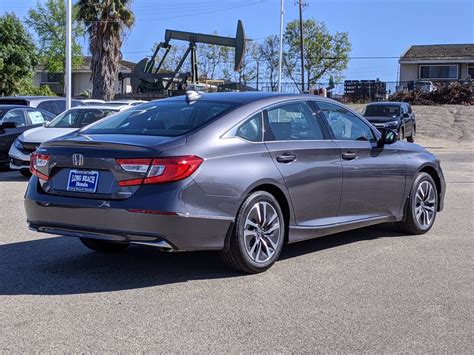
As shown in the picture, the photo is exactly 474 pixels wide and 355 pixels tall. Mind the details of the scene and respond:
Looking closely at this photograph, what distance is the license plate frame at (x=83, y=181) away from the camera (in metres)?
5.28

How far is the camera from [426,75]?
6091 centimetres

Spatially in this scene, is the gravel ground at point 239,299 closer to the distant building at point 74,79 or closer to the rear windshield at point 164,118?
the rear windshield at point 164,118

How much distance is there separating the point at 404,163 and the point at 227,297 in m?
3.17

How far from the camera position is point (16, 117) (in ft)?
50.4

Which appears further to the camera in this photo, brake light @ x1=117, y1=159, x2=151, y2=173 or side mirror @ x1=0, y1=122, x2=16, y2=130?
side mirror @ x1=0, y1=122, x2=16, y2=130

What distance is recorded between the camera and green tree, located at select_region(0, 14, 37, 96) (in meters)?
39.2

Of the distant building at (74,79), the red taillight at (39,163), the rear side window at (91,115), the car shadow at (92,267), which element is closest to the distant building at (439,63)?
the distant building at (74,79)

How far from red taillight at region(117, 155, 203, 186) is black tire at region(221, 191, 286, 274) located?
67 cm

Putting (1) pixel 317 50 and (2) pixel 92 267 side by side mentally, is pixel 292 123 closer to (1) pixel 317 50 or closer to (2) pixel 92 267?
(2) pixel 92 267

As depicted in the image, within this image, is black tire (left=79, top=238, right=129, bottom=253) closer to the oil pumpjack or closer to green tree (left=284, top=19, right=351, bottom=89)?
the oil pumpjack

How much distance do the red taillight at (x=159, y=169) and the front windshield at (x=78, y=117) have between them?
30.1 ft

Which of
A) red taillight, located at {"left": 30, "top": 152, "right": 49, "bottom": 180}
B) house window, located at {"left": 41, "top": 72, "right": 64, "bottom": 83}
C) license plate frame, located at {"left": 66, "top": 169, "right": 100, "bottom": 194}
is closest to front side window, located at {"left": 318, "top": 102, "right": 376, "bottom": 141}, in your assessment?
license plate frame, located at {"left": 66, "top": 169, "right": 100, "bottom": 194}

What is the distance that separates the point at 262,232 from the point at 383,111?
21661 millimetres

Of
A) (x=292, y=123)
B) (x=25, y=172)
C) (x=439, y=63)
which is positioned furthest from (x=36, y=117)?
(x=439, y=63)
